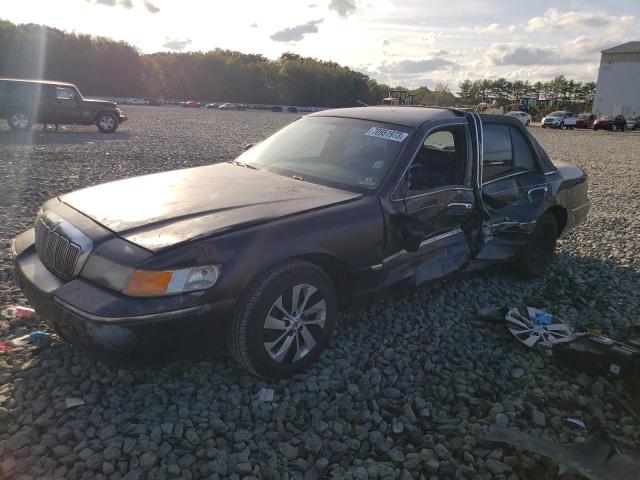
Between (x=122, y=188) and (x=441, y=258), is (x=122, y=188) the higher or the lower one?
the higher one

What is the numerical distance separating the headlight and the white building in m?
68.2

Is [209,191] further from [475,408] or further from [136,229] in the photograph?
[475,408]

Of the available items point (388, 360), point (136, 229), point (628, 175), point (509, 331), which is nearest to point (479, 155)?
point (509, 331)

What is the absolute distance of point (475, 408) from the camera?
2.96 metres

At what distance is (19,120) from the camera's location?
48.7ft

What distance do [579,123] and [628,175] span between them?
3106 cm

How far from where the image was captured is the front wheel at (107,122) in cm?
1666

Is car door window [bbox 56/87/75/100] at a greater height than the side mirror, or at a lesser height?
greater

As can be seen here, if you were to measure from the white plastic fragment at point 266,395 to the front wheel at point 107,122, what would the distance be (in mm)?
16186

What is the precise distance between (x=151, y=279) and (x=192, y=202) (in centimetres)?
76

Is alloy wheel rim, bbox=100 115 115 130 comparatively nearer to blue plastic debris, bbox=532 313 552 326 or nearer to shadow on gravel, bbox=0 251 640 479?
shadow on gravel, bbox=0 251 640 479

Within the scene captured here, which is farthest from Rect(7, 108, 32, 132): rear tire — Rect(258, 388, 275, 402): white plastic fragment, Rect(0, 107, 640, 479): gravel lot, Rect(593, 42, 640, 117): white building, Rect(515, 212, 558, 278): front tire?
Rect(593, 42, 640, 117): white building

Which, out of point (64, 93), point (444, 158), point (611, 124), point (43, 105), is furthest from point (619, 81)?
point (444, 158)

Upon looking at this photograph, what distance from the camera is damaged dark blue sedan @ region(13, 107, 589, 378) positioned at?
8.36 feet
